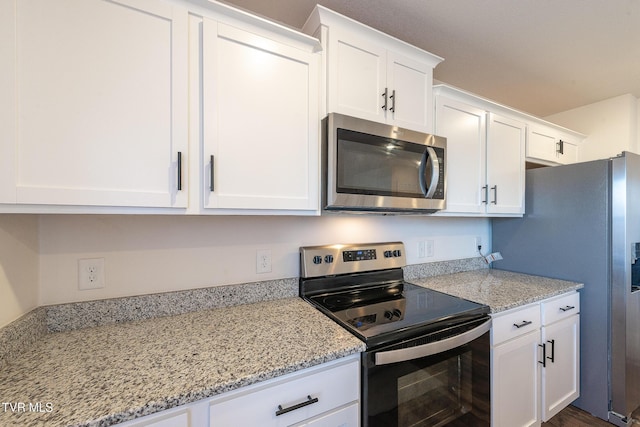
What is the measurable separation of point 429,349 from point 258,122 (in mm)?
1138

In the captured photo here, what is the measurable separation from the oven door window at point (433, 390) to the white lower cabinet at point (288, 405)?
0.23 ft

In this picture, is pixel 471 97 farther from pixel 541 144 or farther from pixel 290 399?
pixel 290 399

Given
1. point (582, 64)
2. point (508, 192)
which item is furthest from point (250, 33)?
point (582, 64)

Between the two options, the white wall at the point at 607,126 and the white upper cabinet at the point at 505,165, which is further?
the white wall at the point at 607,126

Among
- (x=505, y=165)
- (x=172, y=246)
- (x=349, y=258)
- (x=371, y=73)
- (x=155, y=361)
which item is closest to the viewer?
(x=155, y=361)

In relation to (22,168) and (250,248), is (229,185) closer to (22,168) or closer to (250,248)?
(250,248)

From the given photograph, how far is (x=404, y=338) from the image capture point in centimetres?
103

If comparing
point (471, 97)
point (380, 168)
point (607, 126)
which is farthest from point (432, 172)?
point (607, 126)

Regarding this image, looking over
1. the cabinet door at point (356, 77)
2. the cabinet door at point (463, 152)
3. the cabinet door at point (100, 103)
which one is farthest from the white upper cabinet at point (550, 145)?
the cabinet door at point (100, 103)

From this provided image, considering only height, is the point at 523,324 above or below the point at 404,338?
below

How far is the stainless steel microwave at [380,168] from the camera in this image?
119cm

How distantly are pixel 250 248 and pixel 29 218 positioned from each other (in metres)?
0.83

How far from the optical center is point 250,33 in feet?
3.46

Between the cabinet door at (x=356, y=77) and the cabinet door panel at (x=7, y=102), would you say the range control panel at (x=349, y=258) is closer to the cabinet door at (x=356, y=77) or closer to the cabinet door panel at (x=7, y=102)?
the cabinet door at (x=356, y=77)
